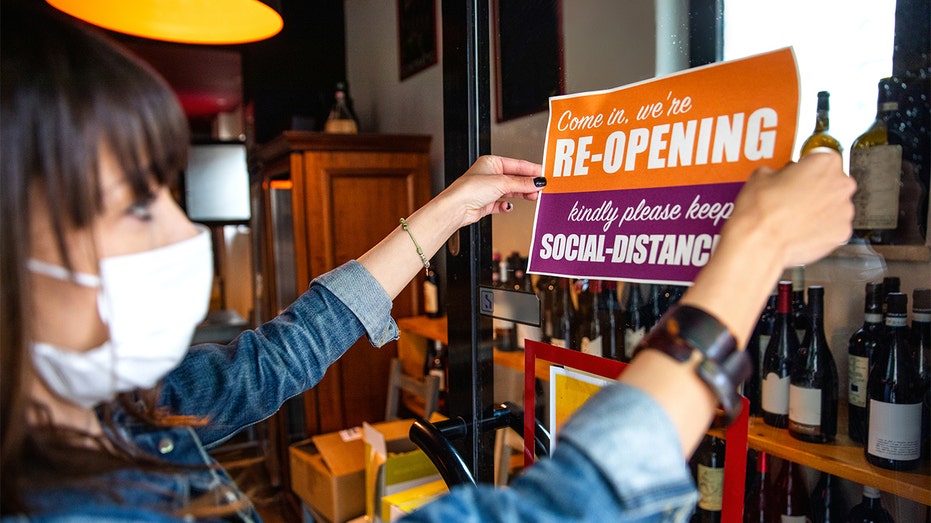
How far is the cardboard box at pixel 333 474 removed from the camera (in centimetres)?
192

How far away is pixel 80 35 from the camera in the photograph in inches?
20.6

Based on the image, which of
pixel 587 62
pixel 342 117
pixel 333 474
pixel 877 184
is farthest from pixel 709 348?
pixel 342 117

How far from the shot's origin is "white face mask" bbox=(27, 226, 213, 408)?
51cm

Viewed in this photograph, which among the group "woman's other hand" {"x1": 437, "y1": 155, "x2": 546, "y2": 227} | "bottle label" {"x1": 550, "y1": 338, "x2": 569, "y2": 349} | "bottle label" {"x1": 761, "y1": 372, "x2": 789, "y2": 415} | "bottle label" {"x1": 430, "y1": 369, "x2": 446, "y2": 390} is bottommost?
"bottle label" {"x1": 430, "y1": 369, "x2": 446, "y2": 390}

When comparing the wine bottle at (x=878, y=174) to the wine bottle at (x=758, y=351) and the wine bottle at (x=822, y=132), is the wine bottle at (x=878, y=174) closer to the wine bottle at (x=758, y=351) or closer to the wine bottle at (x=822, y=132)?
the wine bottle at (x=822, y=132)

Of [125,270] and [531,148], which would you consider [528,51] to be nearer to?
[531,148]

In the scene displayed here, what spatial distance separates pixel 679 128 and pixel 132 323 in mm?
560

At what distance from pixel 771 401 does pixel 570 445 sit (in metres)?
0.61

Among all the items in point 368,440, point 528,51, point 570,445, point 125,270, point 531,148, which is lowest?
point 368,440

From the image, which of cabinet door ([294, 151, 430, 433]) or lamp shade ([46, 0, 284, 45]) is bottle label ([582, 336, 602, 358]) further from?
cabinet door ([294, 151, 430, 433])

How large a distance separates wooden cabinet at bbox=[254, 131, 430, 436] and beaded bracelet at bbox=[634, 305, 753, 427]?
203 cm

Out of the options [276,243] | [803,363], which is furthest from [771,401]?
[276,243]

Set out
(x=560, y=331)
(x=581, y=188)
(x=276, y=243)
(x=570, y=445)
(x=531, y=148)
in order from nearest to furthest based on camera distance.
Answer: (x=570, y=445) → (x=581, y=188) → (x=531, y=148) → (x=560, y=331) → (x=276, y=243)

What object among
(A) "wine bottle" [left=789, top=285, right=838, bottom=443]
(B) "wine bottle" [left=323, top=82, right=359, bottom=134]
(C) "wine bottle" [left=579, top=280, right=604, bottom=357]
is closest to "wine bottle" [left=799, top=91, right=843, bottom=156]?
(A) "wine bottle" [left=789, top=285, right=838, bottom=443]
